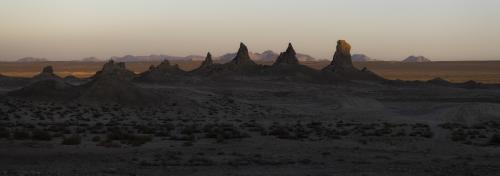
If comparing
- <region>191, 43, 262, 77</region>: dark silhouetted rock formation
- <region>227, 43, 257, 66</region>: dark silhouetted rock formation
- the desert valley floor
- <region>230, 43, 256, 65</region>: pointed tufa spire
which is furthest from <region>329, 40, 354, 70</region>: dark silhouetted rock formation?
the desert valley floor

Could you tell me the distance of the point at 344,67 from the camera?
126625 mm

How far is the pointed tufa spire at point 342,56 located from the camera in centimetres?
12662

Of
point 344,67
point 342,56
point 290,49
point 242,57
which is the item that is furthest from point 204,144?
point 342,56

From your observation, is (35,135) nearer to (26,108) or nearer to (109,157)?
(109,157)

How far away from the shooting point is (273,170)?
56.9ft

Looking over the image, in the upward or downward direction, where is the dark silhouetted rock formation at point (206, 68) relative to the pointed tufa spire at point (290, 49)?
downward

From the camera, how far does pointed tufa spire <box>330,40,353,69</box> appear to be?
127 metres

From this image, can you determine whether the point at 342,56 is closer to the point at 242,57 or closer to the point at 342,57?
the point at 342,57

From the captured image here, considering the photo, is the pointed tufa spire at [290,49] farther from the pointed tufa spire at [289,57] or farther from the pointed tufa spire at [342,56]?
the pointed tufa spire at [342,56]

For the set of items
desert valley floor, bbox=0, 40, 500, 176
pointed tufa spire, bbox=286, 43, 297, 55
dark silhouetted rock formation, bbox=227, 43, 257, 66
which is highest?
pointed tufa spire, bbox=286, 43, 297, 55

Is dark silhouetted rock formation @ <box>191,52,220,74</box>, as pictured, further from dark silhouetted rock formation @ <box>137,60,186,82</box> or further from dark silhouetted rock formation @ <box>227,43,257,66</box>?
dark silhouetted rock formation @ <box>137,60,186,82</box>

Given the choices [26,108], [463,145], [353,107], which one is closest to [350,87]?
[353,107]

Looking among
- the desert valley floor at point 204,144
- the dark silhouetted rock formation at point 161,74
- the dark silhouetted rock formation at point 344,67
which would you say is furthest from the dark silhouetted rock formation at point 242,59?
the desert valley floor at point 204,144

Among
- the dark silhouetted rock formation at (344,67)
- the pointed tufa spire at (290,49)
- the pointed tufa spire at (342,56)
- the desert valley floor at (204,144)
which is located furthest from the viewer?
the pointed tufa spire at (342,56)
